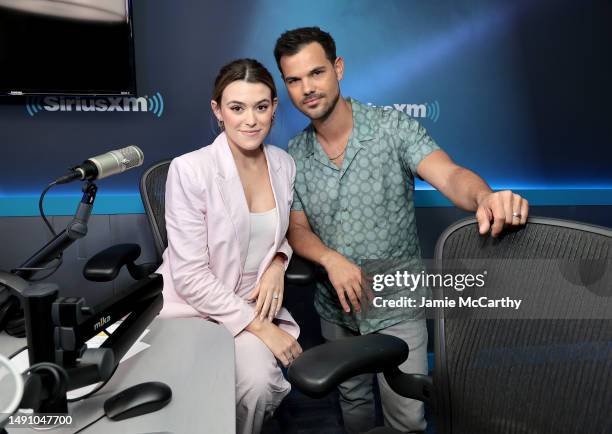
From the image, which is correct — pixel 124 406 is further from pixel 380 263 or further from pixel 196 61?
pixel 196 61

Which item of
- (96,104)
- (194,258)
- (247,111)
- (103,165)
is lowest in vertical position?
(194,258)

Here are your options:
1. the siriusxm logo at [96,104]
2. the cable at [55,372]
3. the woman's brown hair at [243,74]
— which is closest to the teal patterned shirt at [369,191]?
the woman's brown hair at [243,74]

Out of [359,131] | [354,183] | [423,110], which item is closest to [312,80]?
[359,131]

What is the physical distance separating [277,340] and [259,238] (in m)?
0.36

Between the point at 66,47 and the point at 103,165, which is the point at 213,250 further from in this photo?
the point at 66,47

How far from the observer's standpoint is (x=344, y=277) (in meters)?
1.79

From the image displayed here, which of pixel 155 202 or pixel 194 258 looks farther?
pixel 155 202

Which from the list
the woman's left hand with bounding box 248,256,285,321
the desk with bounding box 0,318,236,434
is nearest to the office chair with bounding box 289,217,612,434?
the desk with bounding box 0,318,236,434

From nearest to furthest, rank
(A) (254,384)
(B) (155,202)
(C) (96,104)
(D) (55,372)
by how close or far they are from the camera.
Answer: (D) (55,372)
(A) (254,384)
(B) (155,202)
(C) (96,104)

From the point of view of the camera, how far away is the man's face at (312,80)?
1.88 metres

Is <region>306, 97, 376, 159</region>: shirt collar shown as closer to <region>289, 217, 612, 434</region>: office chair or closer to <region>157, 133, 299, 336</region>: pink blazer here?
<region>157, 133, 299, 336</region>: pink blazer

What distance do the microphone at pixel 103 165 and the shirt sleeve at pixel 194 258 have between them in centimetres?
38

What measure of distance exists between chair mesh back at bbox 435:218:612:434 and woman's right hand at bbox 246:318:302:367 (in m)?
0.51

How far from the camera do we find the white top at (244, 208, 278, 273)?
1.81 meters
